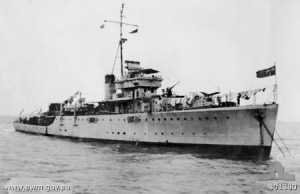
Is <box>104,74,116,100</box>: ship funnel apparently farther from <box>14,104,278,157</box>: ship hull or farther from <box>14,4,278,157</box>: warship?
<box>14,104,278,157</box>: ship hull

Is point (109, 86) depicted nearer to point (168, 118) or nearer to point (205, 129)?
point (168, 118)

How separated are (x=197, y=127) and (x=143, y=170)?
6908 mm

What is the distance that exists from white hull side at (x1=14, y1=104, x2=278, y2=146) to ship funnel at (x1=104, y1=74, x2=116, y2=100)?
355cm

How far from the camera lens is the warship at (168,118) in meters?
20.9

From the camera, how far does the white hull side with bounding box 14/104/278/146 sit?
68.3 ft

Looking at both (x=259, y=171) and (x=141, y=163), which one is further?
(x=141, y=163)

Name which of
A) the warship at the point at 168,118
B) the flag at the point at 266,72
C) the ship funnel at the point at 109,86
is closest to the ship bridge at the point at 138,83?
the warship at the point at 168,118

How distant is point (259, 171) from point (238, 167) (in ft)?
4.07

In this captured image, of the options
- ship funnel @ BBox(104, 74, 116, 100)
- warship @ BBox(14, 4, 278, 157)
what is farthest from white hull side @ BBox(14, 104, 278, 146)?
ship funnel @ BBox(104, 74, 116, 100)

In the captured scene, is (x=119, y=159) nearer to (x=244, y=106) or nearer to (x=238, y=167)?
(x=238, y=167)

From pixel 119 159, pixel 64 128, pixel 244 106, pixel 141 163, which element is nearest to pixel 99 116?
pixel 64 128

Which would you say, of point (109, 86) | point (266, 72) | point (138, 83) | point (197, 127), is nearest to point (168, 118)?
point (197, 127)

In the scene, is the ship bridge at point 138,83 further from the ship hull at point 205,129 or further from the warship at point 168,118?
the ship hull at point 205,129

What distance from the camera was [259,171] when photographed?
17266 mm
